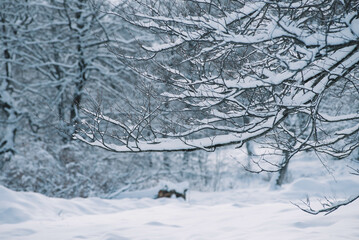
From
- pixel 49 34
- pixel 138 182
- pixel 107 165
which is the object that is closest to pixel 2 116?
pixel 49 34

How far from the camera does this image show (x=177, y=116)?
4.21 metres

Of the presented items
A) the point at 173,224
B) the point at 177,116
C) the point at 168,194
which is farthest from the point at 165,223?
the point at 168,194

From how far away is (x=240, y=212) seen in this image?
18.6 feet

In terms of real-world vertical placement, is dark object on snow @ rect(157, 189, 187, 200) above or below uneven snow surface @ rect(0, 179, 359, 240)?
above

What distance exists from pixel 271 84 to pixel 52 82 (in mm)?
9797

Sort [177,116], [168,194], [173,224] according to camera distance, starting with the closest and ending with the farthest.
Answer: [177,116] → [173,224] → [168,194]

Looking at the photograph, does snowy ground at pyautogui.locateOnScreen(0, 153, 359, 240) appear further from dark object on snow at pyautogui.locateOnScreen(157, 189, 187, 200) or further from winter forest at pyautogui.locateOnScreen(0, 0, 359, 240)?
dark object on snow at pyautogui.locateOnScreen(157, 189, 187, 200)

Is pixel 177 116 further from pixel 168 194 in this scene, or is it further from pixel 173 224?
pixel 168 194

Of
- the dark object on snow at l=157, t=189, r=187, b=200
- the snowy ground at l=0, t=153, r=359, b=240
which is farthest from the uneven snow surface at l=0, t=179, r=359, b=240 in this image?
the dark object on snow at l=157, t=189, r=187, b=200

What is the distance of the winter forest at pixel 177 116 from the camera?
303cm

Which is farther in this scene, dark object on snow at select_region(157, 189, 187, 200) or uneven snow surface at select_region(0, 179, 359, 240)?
dark object on snow at select_region(157, 189, 187, 200)

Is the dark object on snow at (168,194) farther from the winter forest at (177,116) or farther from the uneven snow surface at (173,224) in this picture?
the uneven snow surface at (173,224)

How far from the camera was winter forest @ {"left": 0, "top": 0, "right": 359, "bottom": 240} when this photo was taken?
3.03m

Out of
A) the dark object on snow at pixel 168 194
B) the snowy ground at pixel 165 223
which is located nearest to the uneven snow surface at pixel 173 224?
the snowy ground at pixel 165 223
